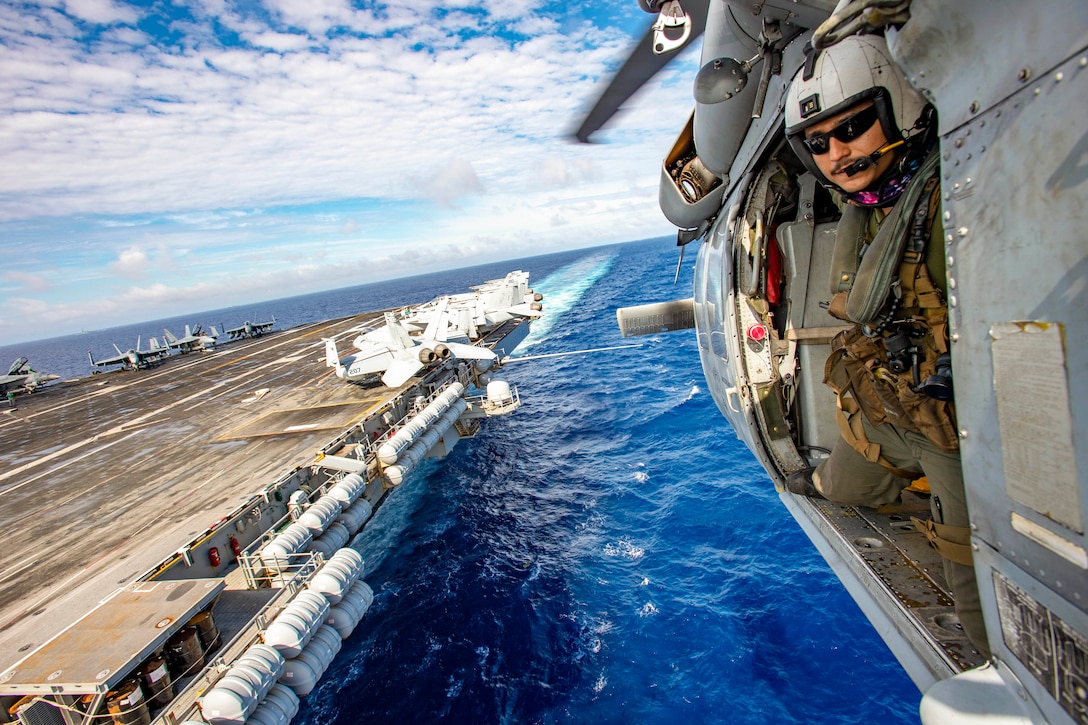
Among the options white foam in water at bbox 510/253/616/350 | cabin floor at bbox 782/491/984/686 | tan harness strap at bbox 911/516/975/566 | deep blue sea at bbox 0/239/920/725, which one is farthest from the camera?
white foam in water at bbox 510/253/616/350

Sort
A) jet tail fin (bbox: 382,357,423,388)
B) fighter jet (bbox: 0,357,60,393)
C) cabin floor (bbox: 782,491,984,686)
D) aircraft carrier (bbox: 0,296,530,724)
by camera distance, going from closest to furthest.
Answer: cabin floor (bbox: 782,491,984,686)
aircraft carrier (bbox: 0,296,530,724)
jet tail fin (bbox: 382,357,423,388)
fighter jet (bbox: 0,357,60,393)

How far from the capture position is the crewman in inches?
129

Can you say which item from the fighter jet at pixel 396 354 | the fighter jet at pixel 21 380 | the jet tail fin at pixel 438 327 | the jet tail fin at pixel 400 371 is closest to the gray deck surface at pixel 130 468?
the jet tail fin at pixel 400 371

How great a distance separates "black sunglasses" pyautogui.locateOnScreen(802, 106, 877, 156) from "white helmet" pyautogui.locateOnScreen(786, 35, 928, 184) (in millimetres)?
57

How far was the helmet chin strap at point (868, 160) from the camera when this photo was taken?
3.49m

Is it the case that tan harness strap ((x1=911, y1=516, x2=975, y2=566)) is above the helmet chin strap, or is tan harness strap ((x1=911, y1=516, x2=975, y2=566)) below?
below

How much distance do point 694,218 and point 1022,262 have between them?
6.20m

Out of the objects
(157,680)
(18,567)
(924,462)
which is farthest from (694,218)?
(18,567)

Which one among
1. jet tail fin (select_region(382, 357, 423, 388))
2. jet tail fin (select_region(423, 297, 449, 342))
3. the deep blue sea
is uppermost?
jet tail fin (select_region(423, 297, 449, 342))

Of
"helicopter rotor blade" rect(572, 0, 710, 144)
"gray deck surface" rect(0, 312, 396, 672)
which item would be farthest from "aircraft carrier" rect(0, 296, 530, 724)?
"helicopter rotor blade" rect(572, 0, 710, 144)

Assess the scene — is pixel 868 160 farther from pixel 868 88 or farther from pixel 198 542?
pixel 198 542

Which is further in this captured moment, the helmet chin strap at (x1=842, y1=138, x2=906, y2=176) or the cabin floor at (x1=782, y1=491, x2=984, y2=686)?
the cabin floor at (x1=782, y1=491, x2=984, y2=686)

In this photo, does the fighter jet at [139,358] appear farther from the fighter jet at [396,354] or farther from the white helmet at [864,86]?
the white helmet at [864,86]

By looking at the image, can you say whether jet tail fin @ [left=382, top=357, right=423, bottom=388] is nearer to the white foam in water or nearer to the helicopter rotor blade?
the helicopter rotor blade
